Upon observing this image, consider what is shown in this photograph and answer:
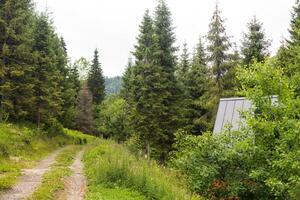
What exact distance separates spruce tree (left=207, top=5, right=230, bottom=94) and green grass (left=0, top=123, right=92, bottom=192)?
14.6 m

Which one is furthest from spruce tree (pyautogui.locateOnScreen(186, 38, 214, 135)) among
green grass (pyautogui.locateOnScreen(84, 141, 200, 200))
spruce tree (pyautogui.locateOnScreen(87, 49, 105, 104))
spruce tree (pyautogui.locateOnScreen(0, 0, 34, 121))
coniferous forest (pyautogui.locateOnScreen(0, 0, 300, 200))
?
spruce tree (pyautogui.locateOnScreen(87, 49, 105, 104))

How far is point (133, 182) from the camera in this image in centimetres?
1375

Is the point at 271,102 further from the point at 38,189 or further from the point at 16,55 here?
the point at 16,55

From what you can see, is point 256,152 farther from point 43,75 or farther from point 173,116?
point 43,75

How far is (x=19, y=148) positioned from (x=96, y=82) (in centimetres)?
5142

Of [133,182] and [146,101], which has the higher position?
[146,101]

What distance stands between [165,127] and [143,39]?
11696 mm

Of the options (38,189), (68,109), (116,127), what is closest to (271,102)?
(38,189)

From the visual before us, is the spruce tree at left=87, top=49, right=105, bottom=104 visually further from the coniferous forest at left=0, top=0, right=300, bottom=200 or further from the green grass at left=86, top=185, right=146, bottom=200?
A: the green grass at left=86, top=185, right=146, bottom=200

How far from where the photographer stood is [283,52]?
32.1m

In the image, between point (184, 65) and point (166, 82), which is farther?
Result: point (184, 65)

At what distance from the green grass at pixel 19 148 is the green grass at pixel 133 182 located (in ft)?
10.1

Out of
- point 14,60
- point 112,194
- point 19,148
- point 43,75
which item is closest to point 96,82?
point 43,75

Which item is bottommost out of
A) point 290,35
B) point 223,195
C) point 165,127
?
point 223,195
